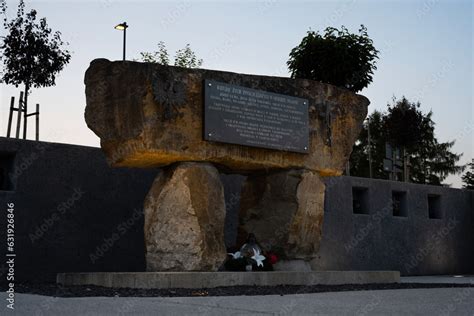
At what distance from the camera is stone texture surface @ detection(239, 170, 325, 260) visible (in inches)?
457

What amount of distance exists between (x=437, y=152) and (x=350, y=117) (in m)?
31.0

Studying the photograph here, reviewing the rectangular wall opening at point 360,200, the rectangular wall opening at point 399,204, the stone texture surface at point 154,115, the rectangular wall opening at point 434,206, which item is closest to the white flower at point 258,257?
the stone texture surface at point 154,115

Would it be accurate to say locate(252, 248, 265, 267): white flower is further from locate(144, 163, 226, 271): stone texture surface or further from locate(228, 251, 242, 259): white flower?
locate(144, 163, 226, 271): stone texture surface

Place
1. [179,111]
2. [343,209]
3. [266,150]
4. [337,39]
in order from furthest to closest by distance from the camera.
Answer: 1. [337,39]
2. [343,209]
3. [266,150]
4. [179,111]

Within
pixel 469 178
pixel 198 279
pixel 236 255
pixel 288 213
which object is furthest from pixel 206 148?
pixel 469 178

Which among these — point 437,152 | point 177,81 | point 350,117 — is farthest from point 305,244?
point 437,152

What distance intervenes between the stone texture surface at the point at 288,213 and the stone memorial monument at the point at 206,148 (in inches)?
0.7

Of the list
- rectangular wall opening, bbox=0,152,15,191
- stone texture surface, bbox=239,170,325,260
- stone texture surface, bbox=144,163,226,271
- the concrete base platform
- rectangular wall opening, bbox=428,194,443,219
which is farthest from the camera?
rectangular wall opening, bbox=428,194,443,219

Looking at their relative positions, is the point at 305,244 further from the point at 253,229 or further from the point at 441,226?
the point at 441,226

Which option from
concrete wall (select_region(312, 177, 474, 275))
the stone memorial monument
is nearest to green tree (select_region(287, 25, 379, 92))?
concrete wall (select_region(312, 177, 474, 275))

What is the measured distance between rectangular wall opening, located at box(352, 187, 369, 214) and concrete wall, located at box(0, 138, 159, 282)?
6417mm

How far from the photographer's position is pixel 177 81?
10.4m

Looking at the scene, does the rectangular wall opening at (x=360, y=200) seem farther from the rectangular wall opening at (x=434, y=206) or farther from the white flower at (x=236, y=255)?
the white flower at (x=236, y=255)

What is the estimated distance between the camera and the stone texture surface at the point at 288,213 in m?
11.6
